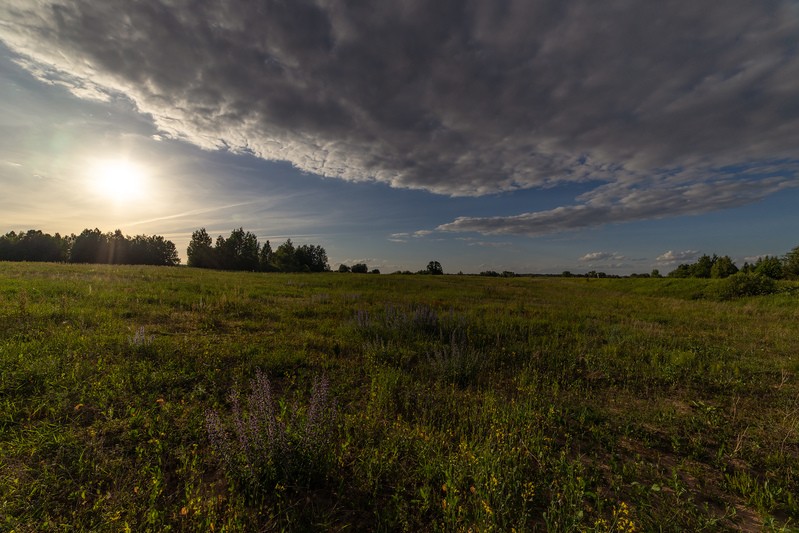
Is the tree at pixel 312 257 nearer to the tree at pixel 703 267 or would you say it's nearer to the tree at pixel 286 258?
the tree at pixel 286 258

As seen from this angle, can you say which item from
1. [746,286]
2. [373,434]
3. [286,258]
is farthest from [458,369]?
[286,258]

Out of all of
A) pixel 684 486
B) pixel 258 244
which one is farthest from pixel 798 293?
pixel 258 244

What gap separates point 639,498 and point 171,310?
12554mm

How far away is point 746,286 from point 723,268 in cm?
2336

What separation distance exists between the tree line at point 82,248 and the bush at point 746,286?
10199cm

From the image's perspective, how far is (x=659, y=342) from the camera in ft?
30.3

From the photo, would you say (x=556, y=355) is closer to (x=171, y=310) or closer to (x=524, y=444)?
(x=524, y=444)

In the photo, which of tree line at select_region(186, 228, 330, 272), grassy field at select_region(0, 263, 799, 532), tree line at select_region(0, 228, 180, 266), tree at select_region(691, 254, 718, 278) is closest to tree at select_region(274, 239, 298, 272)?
tree line at select_region(186, 228, 330, 272)

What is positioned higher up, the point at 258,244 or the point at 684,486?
the point at 258,244

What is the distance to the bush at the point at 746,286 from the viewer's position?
85.9ft

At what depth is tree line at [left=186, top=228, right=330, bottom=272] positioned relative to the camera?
76250 mm

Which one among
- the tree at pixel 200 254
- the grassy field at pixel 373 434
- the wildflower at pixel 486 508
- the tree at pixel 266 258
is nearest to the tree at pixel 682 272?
the grassy field at pixel 373 434

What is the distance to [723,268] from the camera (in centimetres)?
4397

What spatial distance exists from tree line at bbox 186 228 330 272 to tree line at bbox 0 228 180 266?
34.6 feet
